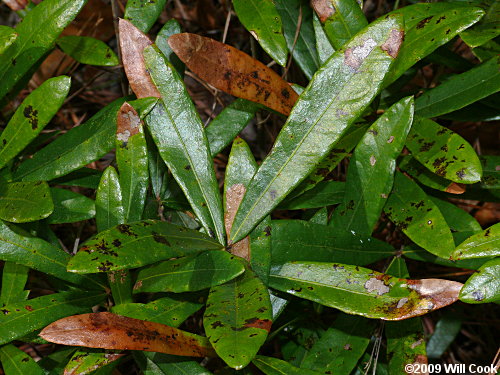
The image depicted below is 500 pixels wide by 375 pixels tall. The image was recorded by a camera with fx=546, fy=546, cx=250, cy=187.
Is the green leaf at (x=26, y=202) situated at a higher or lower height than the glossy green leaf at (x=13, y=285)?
higher

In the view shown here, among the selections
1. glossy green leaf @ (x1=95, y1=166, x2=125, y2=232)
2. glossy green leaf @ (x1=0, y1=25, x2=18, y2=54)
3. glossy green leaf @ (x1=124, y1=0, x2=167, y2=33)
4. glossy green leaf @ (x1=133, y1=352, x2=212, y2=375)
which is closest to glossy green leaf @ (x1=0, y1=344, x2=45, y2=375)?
glossy green leaf @ (x1=133, y1=352, x2=212, y2=375)

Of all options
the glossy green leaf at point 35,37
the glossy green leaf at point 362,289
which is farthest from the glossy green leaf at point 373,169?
the glossy green leaf at point 35,37

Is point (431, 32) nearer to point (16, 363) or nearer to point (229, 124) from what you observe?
point (229, 124)

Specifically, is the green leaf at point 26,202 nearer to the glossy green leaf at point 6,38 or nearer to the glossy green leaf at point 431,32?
the glossy green leaf at point 6,38

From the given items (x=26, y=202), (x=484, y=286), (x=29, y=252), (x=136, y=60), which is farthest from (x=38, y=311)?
(x=484, y=286)

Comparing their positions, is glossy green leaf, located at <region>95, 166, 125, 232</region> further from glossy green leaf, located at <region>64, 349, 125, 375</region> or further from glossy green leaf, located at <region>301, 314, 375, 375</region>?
glossy green leaf, located at <region>301, 314, 375, 375</region>
